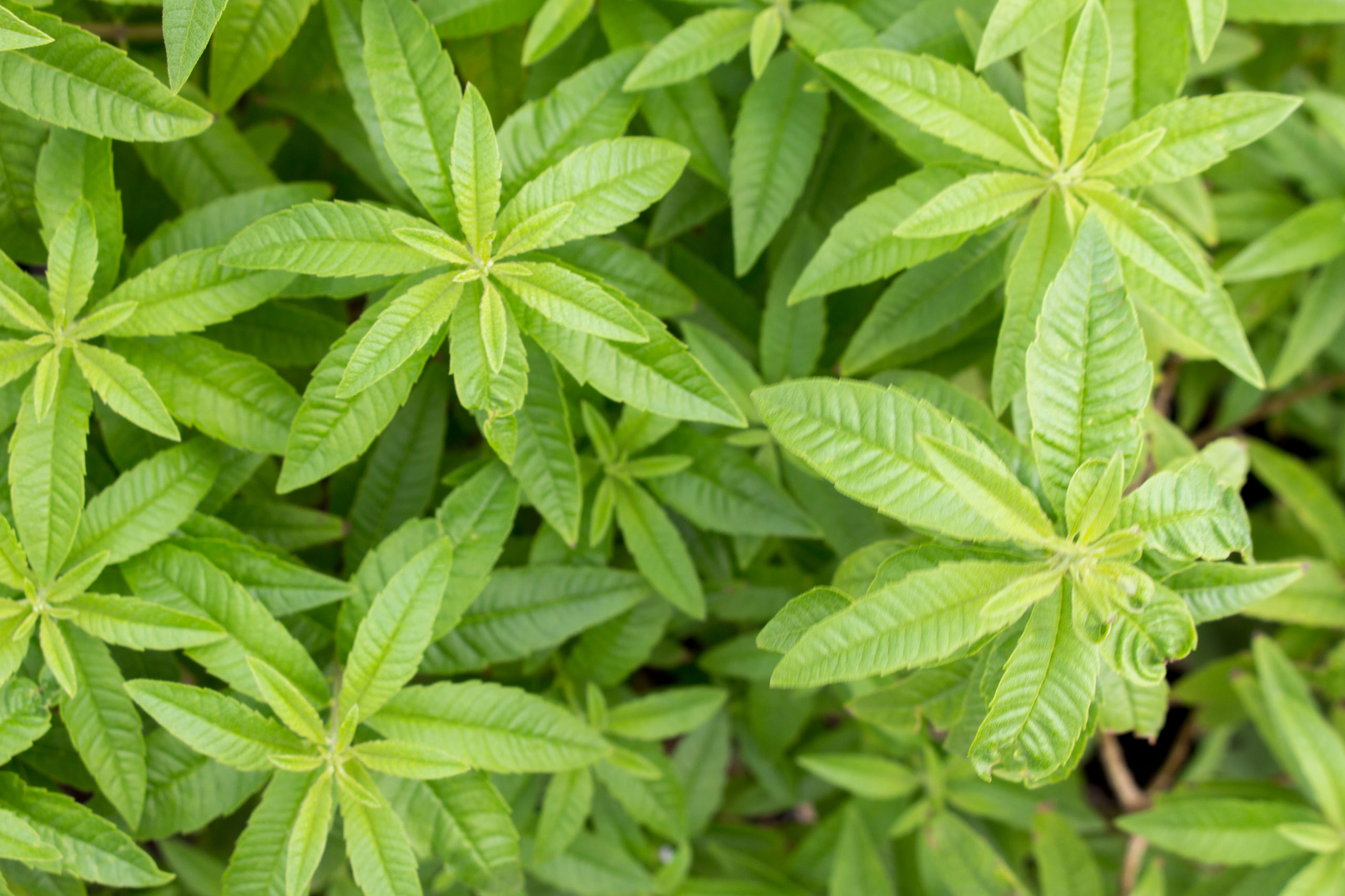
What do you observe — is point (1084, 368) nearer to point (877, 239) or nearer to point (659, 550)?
point (877, 239)

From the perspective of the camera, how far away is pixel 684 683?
2920 millimetres

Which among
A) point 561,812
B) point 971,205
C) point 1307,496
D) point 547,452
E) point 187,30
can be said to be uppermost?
point 187,30

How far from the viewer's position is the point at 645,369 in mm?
1679

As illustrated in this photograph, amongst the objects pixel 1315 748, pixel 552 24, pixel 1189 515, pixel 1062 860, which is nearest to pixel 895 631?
pixel 1189 515

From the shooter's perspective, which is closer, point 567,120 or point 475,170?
point 475,170

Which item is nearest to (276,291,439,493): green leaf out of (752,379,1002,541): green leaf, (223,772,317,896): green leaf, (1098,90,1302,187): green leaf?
(223,772,317,896): green leaf

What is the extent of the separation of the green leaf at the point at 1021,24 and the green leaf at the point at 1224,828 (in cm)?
207

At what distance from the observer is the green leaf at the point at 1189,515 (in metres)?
1.43

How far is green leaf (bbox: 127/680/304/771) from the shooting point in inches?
63.1

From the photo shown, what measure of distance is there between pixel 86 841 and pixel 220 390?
3.02ft

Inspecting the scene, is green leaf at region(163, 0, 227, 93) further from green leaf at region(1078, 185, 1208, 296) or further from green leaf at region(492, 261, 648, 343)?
green leaf at region(1078, 185, 1208, 296)

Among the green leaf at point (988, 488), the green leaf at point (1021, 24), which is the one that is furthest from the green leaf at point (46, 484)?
the green leaf at point (1021, 24)

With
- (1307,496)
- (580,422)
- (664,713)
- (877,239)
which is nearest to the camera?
(877,239)

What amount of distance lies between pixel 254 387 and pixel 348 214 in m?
0.45
